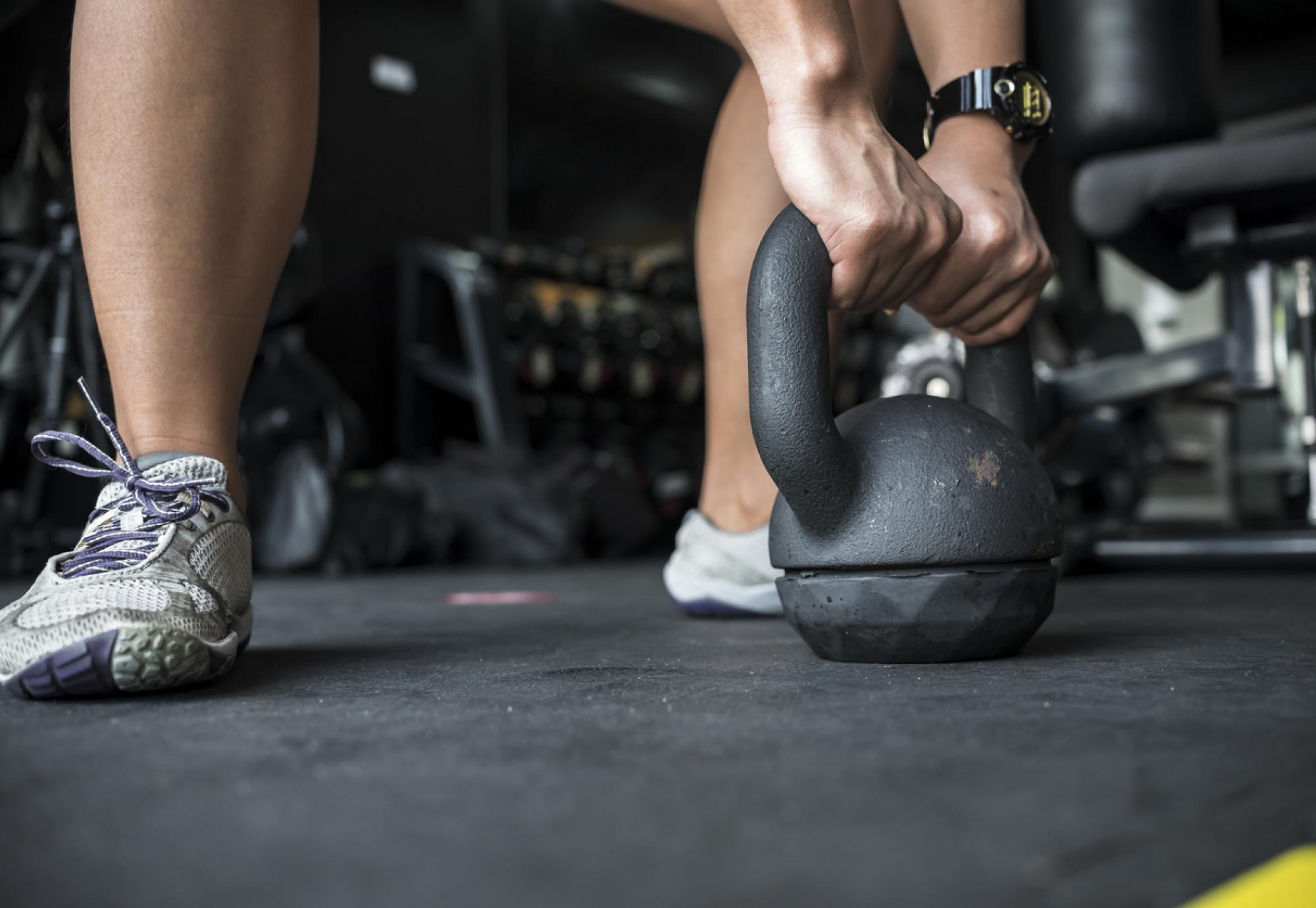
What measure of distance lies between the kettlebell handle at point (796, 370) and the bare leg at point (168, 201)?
42cm

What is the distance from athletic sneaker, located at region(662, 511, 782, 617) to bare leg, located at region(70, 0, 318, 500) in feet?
1.58

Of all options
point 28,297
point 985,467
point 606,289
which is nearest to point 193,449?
point 985,467

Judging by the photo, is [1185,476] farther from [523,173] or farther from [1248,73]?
[523,173]

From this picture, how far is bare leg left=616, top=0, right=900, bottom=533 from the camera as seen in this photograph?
1131 millimetres

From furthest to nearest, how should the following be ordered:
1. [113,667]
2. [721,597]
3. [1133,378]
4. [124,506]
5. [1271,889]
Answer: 1. [1133,378]
2. [721,597]
3. [124,506]
4. [113,667]
5. [1271,889]

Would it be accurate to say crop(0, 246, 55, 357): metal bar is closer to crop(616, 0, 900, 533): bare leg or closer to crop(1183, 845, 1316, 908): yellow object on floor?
crop(616, 0, 900, 533): bare leg

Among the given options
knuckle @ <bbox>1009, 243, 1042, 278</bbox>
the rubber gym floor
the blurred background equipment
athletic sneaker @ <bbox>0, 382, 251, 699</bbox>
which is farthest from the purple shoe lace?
knuckle @ <bbox>1009, 243, 1042, 278</bbox>

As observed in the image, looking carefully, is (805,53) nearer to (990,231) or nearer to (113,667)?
(990,231)

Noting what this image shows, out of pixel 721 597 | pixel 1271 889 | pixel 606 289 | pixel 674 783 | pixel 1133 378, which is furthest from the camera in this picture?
pixel 606 289

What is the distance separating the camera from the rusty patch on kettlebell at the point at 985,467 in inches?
27.8

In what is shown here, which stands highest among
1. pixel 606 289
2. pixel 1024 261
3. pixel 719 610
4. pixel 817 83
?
pixel 606 289

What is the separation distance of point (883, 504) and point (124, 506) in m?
0.51

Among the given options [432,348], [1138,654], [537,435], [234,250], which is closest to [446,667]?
[234,250]

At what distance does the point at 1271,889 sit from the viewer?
0.98 ft
